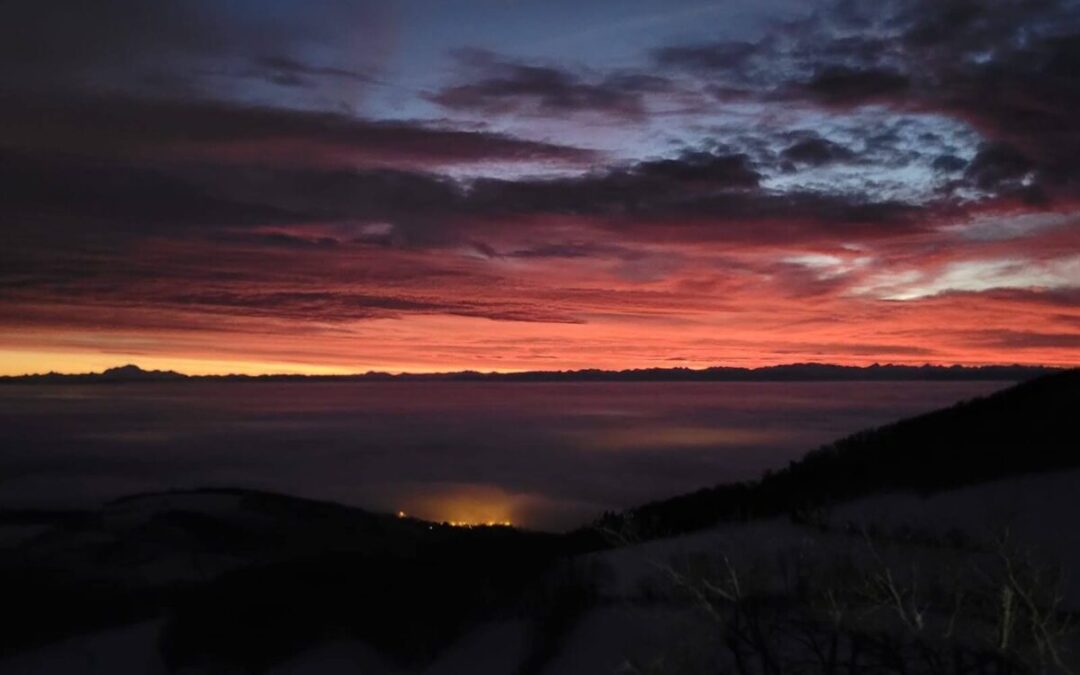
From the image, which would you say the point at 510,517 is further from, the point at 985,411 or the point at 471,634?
the point at 471,634

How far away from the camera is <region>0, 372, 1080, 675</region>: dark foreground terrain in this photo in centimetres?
693

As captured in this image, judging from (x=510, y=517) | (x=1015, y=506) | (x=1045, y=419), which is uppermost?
(x=1045, y=419)

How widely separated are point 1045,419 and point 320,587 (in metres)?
11.4

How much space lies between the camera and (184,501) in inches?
1057

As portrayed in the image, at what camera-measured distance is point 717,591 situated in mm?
6449

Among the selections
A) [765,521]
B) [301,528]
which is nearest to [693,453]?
[301,528]

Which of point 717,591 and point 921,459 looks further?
point 921,459

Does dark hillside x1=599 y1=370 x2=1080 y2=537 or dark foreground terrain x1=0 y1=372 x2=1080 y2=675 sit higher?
dark hillside x1=599 y1=370 x2=1080 y2=537

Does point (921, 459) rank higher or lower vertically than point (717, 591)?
higher

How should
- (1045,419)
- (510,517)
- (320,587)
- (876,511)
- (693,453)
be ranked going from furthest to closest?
(693,453), (510,517), (1045,419), (876,511), (320,587)

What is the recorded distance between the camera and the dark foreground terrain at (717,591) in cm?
693

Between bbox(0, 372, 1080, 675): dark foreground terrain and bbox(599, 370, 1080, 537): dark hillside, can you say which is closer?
bbox(0, 372, 1080, 675): dark foreground terrain

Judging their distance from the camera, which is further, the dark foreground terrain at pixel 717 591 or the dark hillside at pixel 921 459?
the dark hillside at pixel 921 459

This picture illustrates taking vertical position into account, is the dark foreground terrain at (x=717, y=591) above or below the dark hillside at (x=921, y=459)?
below
